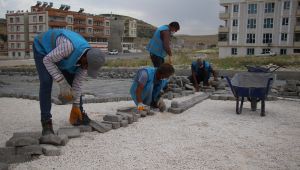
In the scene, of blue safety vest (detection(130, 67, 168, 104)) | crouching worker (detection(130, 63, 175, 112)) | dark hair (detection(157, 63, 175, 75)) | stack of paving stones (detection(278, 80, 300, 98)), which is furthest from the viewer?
stack of paving stones (detection(278, 80, 300, 98))

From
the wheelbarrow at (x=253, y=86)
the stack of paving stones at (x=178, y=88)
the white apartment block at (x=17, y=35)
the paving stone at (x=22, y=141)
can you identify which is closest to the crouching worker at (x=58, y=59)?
the paving stone at (x=22, y=141)

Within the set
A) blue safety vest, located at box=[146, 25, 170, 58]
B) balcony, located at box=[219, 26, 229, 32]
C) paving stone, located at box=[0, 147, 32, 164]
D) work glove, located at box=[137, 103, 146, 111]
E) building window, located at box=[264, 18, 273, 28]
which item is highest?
building window, located at box=[264, 18, 273, 28]

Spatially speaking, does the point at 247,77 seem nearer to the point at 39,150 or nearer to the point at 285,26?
the point at 39,150

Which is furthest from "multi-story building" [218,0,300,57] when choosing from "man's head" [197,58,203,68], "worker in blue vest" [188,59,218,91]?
"man's head" [197,58,203,68]

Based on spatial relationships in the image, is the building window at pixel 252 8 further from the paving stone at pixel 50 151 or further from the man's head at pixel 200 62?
the paving stone at pixel 50 151

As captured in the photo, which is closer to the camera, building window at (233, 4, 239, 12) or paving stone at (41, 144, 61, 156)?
paving stone at (41, 144, 61, 156)

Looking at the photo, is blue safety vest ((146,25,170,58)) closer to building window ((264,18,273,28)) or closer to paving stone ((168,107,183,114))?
paving stone ((168,107,183,114))

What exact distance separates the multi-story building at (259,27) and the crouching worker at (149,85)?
3562cm

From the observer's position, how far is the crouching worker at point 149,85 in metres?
5.80

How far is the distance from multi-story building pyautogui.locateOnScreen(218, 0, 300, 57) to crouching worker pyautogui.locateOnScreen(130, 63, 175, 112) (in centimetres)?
3562

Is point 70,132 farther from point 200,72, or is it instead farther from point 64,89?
point 200,72

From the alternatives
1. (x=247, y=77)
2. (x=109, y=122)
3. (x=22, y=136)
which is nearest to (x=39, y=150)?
(x=22, y=136)

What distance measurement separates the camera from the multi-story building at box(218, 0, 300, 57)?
127 feet

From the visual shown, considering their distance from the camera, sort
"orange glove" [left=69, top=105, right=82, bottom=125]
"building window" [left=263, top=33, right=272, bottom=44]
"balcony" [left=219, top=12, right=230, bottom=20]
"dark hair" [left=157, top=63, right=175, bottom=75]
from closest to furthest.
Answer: "orange glove" [left=69, top=105, right=82, bottom=125] → "dark hair" [left=157, top=63, right=175, bottom=75] → "building window" [left=263, top=33, right=272, bottom=44] → "balcony" [left=219, top=12, right=230, bottom=20]
